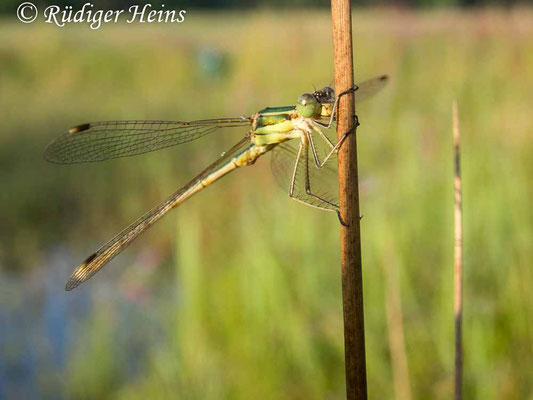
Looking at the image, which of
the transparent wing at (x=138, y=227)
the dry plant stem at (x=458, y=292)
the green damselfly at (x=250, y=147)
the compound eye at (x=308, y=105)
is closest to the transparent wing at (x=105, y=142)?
the green damselfly at (x=250, y=147)

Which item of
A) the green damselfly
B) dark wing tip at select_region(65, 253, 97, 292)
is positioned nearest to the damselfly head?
the green damselfly

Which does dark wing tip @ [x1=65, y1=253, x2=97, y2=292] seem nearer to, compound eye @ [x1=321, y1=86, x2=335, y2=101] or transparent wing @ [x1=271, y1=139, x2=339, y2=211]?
transparent wing @ [x1=271, y1=139, x2=339, y2=211]

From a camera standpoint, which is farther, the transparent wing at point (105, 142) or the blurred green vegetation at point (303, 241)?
the blurred green vegetation at point (303, 241)

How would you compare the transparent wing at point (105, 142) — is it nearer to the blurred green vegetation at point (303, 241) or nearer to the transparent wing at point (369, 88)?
the transparent wing at point (369, 88)

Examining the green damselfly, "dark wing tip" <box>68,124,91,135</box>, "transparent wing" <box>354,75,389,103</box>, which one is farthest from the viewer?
"dark wing tip" <box>68,124,91,135</box>

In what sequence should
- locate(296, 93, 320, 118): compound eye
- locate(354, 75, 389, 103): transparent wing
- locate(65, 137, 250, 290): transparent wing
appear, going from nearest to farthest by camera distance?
locate(296, 93, 320, 118): compound eye < locate(354, 75, 389, 103): transparent wing < locate(65, 137, 250, 290): transparent wing

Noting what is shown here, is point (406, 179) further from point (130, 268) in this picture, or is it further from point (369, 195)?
point (130, 268)
